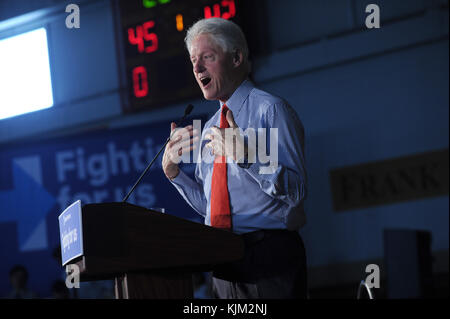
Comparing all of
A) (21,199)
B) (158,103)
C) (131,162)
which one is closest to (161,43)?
(158,103)

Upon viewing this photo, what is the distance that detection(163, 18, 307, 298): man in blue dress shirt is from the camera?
1.20 m

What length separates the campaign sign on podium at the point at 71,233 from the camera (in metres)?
1.04

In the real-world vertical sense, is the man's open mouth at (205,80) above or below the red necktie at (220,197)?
above

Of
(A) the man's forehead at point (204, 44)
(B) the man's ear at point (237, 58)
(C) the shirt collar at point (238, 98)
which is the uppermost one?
(A) the man's forehead at point (204, 44)

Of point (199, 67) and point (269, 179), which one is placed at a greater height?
point (199, 67)

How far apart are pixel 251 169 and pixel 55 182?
462 centimetres

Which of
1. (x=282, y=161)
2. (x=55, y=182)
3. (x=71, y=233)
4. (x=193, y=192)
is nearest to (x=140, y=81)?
(x=55, y=182)

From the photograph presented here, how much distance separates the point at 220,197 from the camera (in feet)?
4.32

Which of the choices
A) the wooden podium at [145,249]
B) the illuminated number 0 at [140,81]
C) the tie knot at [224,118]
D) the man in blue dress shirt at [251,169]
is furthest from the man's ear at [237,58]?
the illuminated number 0 at [140,81]

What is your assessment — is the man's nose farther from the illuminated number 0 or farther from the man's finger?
the illuminated number 0

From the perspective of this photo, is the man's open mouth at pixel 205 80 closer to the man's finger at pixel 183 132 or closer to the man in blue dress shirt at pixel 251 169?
the man in blue dress shirt at pixel 251 169

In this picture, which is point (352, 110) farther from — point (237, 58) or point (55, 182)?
point (237, 58)

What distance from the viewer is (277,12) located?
5633mm
